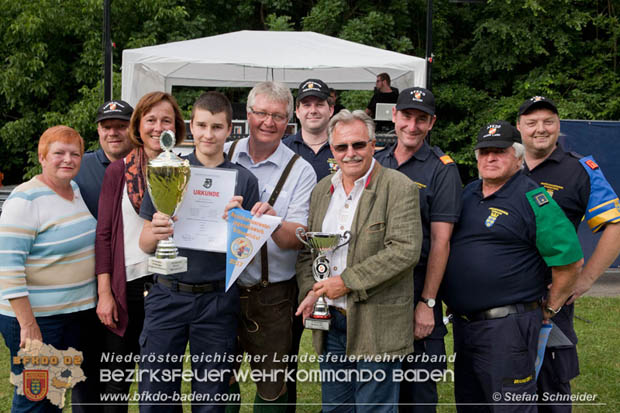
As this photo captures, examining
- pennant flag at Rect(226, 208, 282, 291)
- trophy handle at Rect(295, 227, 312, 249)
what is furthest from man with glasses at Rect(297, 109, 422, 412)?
pennant flag at Rect(226, 208, 282, 291)

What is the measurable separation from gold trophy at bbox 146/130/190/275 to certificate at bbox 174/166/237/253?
0.27 feet

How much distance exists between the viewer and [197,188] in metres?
2.84

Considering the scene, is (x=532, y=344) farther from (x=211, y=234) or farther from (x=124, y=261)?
(x=124, y=261)

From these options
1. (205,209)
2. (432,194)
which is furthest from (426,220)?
(205,209)

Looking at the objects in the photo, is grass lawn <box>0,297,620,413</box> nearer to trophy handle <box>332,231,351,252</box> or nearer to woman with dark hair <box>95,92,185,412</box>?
woman with dark hair <box>95,92,185,412</box>

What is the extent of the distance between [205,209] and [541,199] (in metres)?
1.79

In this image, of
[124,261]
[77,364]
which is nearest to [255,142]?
[124,261]

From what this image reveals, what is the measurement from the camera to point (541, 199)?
308cm

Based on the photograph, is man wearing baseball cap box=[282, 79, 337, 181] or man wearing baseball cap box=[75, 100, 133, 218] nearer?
man wearing baseball cap box=[75, 100, 133, 218]

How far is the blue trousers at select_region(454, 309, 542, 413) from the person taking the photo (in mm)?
3035

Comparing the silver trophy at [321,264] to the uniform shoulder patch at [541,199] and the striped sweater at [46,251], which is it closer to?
the uniform shoulder patch at [541,199]

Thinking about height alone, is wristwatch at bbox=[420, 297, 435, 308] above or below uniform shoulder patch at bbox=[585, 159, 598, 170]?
below

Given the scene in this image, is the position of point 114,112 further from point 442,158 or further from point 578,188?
point 578,188

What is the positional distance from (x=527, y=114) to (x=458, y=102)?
1193 cm
